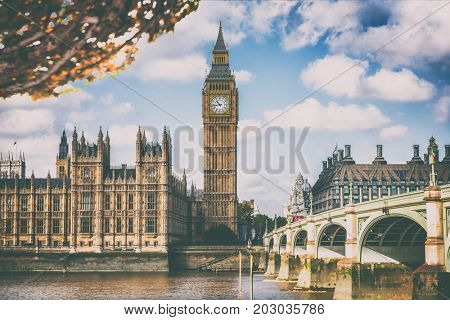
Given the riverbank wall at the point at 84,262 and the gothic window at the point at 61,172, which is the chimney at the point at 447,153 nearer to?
the riverbank wall at the point at 84,262

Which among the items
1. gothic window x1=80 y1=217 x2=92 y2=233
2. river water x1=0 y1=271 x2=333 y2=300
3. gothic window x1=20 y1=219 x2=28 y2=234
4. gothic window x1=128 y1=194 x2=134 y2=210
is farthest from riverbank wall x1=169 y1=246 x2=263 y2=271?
river water x1=0 y1=271 x2=333 y2=300

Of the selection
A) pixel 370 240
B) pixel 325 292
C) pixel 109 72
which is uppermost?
pixel 109 72

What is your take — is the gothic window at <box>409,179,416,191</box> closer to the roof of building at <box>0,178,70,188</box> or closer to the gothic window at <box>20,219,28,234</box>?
the roof of building at <box>0,178,70,188</box>

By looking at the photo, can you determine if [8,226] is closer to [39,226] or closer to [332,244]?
[39,226]

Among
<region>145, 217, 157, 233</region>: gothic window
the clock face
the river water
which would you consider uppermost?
the clock face

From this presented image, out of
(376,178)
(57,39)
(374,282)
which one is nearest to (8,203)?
(376,178)

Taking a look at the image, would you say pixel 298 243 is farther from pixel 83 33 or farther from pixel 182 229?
pixel 83 33
